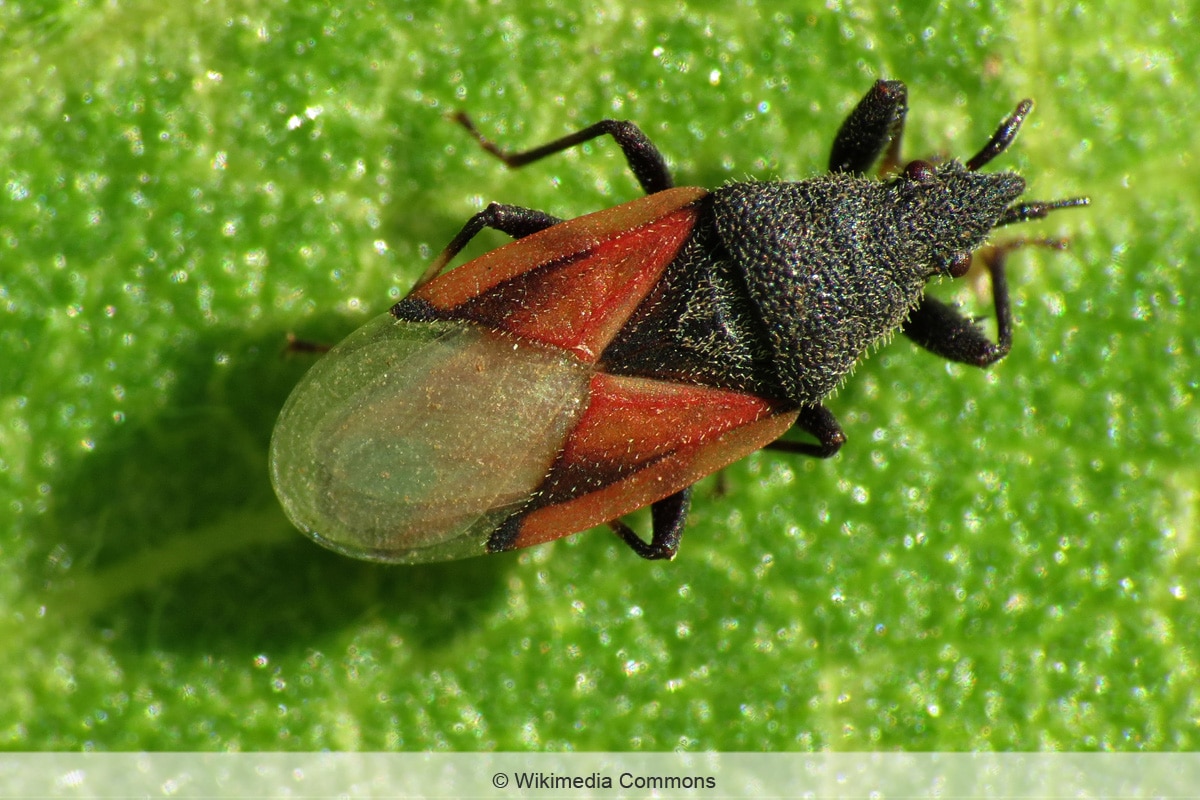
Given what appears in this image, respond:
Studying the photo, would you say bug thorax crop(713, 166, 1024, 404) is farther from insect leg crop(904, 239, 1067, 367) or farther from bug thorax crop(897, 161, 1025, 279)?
insect leg crop(904, 239, 1067, 367)

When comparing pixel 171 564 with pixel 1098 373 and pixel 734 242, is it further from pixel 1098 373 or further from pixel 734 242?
pixel 1098 373

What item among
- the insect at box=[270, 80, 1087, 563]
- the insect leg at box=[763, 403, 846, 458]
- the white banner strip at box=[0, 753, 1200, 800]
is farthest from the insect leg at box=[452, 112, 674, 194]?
the white banner strip at box=[0, 753, 1200, 800]

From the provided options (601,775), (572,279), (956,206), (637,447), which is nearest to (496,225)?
(572,279)

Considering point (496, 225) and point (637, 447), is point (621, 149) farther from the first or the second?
point (637, 447)

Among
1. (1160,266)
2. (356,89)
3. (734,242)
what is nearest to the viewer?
(734,242)

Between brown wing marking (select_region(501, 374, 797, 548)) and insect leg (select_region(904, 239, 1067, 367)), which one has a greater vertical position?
insect leg (select_region(904, 239, 1067, 367))

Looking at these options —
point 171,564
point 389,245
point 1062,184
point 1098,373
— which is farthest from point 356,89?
point 1098,373

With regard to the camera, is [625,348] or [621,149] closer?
[625,348]
